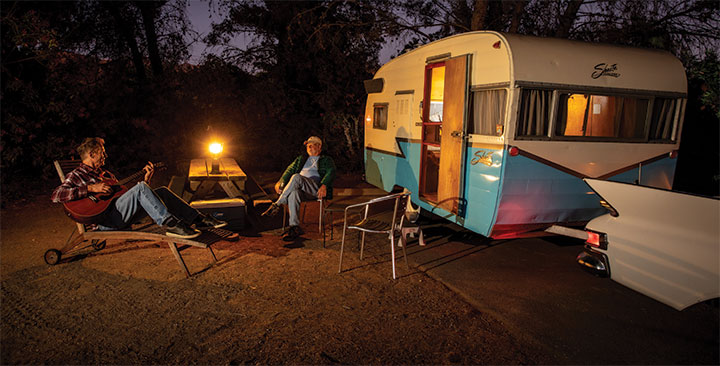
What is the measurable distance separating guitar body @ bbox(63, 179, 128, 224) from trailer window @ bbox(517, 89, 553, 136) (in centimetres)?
448

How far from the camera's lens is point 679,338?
3.30 m

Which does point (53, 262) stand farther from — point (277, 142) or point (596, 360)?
point (277, 142)

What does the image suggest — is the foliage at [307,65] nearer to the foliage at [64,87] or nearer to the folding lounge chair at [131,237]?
the foliage at [64,87]

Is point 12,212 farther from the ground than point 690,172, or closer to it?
closer to it

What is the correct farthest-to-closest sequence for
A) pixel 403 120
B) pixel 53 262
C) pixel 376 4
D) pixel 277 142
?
1. pixel 277 142
2. pixel 376 4
3. pixel 403 120
4. pixel 53 262

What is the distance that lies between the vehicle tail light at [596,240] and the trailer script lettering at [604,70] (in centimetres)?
201

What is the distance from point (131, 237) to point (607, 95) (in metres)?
5.47

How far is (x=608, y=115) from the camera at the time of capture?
16.1 ft

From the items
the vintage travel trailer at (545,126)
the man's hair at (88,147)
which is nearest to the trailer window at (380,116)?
the vintage travel trailer at (545,126)

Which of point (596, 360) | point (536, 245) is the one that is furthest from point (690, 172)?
point (596, 360)

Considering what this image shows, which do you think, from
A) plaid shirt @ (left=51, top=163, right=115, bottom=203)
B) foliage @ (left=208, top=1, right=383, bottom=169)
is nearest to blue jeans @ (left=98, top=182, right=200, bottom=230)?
plaid shirt @ (left=51, top=163, right=115, bottom=203)

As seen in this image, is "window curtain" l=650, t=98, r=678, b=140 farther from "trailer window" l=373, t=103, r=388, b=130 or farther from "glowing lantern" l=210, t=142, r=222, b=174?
"glowing lantern" l=210, t=142, r=222, b=174

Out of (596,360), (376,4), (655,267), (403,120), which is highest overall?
(376,4)

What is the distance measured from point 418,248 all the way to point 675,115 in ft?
11.7
